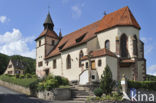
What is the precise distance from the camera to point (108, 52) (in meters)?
26.9

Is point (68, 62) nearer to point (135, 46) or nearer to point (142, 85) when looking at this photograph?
point (135, 46)

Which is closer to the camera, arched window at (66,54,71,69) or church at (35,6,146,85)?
church at (35,6,146,85)

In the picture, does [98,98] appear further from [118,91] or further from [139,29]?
[139,29]

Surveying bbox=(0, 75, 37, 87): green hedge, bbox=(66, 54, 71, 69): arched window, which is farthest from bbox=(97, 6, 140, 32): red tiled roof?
bbox=(0, 75, 37, 87): green hedge

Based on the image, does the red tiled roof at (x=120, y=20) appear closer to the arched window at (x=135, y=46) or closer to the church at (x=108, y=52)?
the church at (x=108, y=52)

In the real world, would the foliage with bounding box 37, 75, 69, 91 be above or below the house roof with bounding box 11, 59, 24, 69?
below

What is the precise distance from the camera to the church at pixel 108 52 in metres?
26.7

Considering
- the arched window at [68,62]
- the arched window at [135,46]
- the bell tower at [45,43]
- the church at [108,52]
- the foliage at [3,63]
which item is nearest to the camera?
the church at [108,52]

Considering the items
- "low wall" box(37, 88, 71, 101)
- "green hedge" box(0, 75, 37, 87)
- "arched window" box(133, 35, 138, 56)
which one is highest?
"arched window" box(133, 35, 138, 56)

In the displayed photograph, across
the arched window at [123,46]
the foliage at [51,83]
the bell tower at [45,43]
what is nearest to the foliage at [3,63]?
the bell tower at [45,43]

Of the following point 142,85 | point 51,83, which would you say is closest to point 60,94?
point 51,83

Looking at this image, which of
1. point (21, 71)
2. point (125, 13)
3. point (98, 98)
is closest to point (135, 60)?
point (125, 13)

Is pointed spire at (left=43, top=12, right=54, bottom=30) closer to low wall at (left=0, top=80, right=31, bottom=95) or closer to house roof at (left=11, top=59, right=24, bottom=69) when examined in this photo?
low wall at (left=0, top=80, right=31, bottom=95)

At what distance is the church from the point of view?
2666 cm
